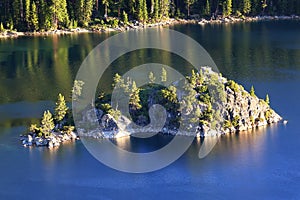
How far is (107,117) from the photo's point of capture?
67.3m

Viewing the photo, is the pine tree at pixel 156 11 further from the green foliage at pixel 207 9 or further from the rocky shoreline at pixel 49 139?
the rocky shoreline at pixel 49 139

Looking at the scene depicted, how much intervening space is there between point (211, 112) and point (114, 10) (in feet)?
Result: 287

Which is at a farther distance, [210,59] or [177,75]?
[210,59]

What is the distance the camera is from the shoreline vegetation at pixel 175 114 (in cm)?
6638

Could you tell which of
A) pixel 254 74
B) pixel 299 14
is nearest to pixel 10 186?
pixel 254 74

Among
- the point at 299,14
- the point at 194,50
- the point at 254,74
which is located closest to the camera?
the point at 254,74

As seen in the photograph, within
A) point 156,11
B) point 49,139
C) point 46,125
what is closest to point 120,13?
point 156,11

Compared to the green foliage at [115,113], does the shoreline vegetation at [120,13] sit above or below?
above

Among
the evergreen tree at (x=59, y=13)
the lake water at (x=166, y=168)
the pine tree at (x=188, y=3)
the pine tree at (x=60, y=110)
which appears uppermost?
the pine tree at (x=188, y=3)

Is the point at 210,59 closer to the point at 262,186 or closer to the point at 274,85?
the point at 274,85

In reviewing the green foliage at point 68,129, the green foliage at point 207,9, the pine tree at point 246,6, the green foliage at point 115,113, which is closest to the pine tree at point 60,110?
the green foliage at point 68,129

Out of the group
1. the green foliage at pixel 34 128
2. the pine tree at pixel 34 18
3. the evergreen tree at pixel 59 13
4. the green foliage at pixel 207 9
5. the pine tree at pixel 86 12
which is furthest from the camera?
the green foliage at pixel 207 9

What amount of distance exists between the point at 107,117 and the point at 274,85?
3131cm

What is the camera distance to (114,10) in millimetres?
149875
